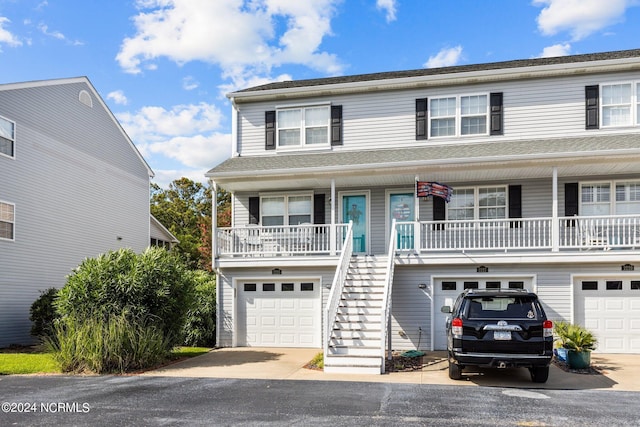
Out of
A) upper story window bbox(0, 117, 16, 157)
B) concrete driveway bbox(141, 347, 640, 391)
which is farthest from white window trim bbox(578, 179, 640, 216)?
upper story window bbox(0, 117, 16, 157)

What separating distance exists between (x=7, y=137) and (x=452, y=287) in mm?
14617

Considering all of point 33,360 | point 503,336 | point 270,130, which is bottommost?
point 33,360

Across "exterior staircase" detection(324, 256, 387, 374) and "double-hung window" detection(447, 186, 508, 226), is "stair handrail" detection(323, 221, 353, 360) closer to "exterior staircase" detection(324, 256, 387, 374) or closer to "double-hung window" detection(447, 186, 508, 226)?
"exterior staircase" detection(324, 256, 387, 374)

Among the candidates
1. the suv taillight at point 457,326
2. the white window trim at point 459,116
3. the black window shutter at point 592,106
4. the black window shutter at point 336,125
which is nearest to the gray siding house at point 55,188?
the black window shutter at point 336,125

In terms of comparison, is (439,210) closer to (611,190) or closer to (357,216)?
(357,216)

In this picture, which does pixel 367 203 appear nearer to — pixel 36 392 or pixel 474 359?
pixel 474 359

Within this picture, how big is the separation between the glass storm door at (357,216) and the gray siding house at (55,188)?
10594 millimetres

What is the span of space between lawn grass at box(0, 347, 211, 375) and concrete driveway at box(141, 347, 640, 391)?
0.83 meters

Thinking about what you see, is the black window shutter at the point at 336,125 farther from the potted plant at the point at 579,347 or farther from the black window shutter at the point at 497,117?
the potted plant at the point at 579,347

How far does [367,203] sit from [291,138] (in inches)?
134

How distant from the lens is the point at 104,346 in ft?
38.9

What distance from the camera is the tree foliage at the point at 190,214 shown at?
32000 mm

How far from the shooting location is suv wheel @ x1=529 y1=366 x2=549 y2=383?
10141 mm

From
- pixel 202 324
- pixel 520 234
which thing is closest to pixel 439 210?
pixel 520 234
